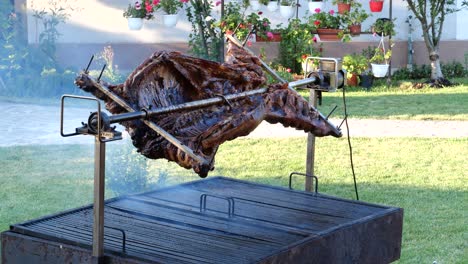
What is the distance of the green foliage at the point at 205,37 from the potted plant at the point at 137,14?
0.65m

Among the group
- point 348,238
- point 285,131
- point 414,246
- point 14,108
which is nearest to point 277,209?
point 348,238

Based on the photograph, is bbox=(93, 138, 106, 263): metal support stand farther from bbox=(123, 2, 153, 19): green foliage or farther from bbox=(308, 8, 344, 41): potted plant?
bbox=(308, 8, 344, 41): potted plant

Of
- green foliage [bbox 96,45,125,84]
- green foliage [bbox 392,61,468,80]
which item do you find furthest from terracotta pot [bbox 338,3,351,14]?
green foliage [bbox 96,45,125,84]

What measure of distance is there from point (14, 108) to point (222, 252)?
7309 mm

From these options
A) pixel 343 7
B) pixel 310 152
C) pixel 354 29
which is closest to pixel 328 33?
pixel 354 29

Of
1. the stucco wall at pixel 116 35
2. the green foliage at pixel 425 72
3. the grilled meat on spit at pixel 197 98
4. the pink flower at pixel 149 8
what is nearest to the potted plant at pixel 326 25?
the stucco wall at pixel 116 35

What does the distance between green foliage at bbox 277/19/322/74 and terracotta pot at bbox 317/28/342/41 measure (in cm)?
13

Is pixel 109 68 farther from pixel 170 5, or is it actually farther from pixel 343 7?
pixel 343 7

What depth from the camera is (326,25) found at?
41.0 feet

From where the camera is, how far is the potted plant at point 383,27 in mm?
12680

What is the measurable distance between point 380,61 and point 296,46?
4.34 feet

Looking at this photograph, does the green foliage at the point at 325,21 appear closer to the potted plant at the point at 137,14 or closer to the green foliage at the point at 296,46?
the green foliage at the point at 296,46

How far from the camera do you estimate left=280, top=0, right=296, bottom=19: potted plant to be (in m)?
12.6

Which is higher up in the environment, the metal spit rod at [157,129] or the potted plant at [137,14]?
the potted plant at [137,14]
